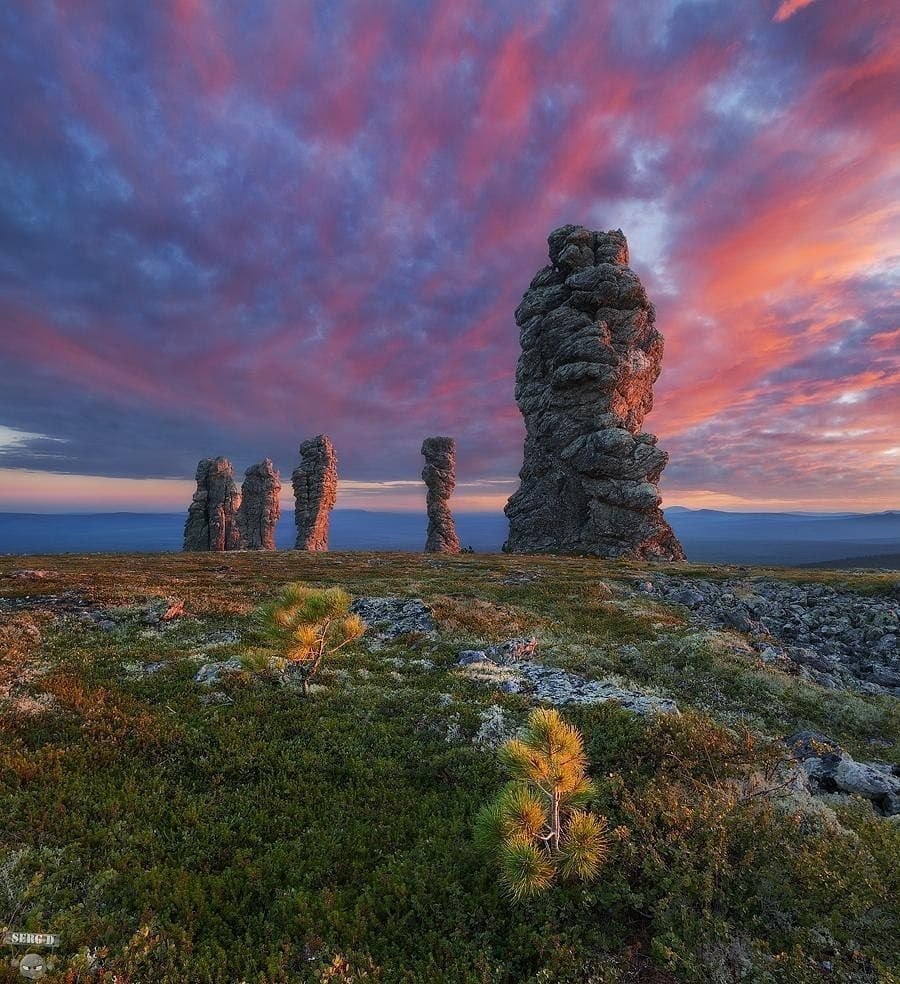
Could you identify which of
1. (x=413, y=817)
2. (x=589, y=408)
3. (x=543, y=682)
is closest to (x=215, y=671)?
(x=413, y=817)

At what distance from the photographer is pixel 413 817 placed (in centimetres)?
788

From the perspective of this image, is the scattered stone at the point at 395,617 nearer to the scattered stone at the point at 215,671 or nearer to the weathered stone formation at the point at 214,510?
the scattered stone at the point at 215,671

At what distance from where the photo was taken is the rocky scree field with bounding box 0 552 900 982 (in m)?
5.33

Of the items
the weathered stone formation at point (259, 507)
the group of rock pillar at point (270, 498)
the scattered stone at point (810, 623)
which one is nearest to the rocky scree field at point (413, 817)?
the scattered stone at point (810, 623)

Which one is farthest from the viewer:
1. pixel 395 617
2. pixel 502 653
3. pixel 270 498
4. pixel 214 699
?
pixel 270 498

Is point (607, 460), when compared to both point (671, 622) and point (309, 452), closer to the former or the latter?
point (671, 622)

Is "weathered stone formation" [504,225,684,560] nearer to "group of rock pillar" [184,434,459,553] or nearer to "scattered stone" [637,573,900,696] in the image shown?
"group of rock pillar" [184,434,459,553]

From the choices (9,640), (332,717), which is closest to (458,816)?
(332,717)

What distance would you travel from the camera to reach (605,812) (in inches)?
296

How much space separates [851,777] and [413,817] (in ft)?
26.1

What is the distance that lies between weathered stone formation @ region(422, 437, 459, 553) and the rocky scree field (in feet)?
235

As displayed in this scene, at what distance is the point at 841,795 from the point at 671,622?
15.9 meters

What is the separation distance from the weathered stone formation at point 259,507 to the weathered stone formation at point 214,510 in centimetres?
158

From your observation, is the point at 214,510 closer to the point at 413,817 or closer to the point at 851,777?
the point at 413,817
